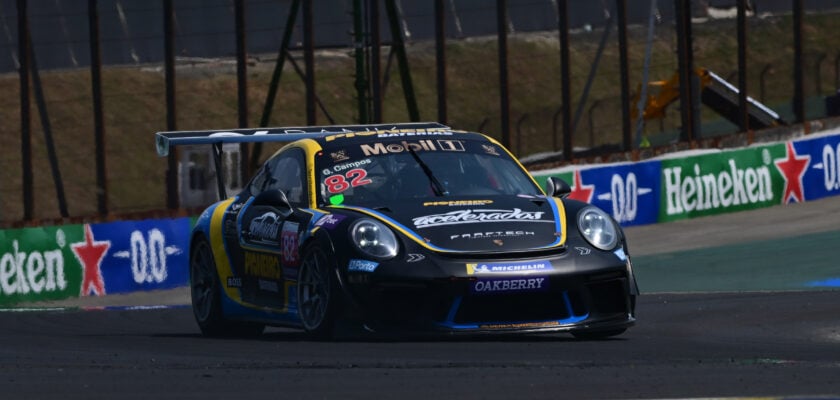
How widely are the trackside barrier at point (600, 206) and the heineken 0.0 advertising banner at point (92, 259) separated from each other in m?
0.01

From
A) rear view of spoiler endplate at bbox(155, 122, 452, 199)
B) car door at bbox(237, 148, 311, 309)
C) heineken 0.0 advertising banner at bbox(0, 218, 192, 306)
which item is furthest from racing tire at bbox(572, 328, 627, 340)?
heineken 0.0 advertising banner at bbox(0, 218, 192, 306)

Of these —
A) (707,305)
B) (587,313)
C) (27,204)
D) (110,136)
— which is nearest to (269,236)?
(587,313)

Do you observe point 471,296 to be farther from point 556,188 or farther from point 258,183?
point 258,183

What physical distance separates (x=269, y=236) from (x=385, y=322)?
1.46 metres

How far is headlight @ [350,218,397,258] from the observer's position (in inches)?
374

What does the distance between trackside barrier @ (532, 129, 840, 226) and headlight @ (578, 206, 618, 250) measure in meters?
12.7

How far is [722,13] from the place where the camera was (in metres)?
69.8

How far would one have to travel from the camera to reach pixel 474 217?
383 inches

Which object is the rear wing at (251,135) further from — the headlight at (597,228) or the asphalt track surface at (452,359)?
the headlight at (597,228)

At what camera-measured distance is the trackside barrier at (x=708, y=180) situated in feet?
76.9

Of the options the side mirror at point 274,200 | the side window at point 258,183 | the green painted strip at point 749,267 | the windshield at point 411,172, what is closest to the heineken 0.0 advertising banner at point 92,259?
the green painted strip at point 749,267

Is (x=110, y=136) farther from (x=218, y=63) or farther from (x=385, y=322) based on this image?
(x=385, y=322)

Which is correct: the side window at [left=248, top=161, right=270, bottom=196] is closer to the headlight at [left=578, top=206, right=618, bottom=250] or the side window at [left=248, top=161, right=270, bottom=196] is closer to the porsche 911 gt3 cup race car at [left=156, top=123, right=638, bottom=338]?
the porsche 911 gt3 cup race car at [left=156, top=123, right=638, bottom=338]

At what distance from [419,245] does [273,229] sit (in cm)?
145
